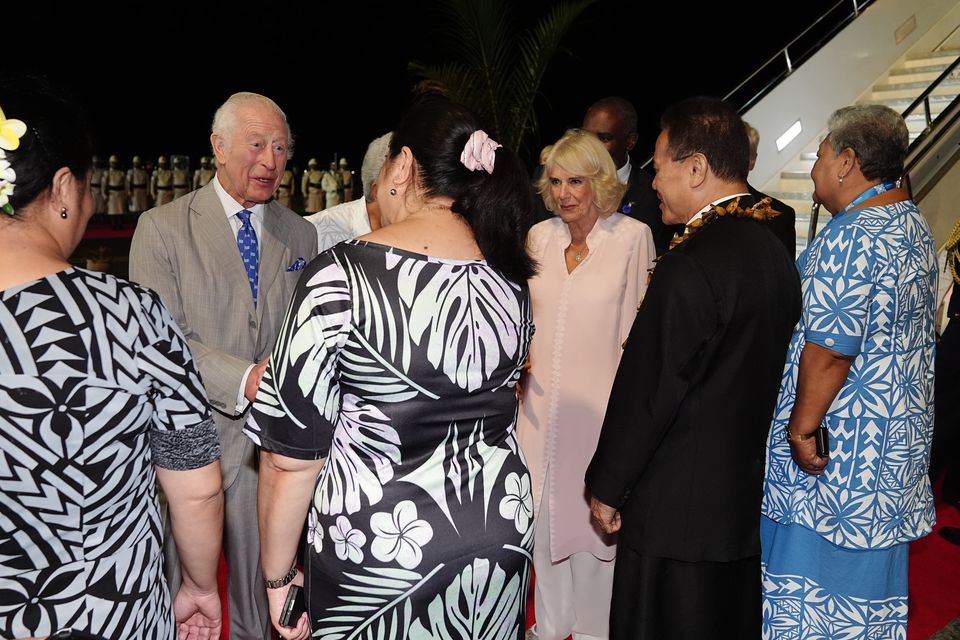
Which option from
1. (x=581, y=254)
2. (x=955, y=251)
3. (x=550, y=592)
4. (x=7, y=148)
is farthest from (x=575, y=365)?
(x=955, y=251)

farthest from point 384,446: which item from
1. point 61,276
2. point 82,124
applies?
point 82,124

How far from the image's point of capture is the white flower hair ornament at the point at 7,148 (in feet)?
4.06

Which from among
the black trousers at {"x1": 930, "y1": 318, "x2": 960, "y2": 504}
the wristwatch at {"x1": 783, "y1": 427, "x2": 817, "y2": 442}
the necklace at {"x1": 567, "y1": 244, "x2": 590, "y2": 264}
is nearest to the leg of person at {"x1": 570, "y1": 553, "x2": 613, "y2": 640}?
the wristwatch at {"x1": 783, "y1": 427, "x2": 817, "y2": 442}

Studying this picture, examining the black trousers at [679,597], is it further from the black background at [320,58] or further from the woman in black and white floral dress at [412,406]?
the black background at [320,58]

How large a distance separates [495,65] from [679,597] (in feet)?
18.3

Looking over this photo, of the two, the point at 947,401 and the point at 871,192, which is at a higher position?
the point at 871,192

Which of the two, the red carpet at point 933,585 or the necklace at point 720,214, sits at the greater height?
the necklace at point 720,214

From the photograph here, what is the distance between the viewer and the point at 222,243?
252 centimetres

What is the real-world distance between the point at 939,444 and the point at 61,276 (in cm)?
438

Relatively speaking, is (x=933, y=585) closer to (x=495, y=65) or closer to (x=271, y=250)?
(x=271, y=250)

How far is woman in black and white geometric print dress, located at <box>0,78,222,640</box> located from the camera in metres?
1.26

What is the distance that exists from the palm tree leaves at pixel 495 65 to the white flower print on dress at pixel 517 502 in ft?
17.6

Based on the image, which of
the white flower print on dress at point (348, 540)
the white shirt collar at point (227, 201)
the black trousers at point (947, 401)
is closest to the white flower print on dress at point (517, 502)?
the white flower print on dress at point (348, 540)

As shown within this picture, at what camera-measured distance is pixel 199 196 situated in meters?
2.57
